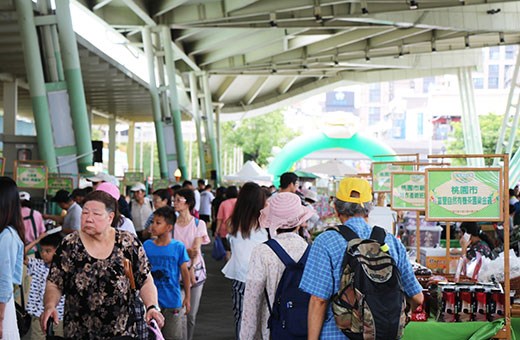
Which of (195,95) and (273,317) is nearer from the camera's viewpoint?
A: (273,317)

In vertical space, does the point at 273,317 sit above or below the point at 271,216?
below

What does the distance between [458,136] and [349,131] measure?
112 feet

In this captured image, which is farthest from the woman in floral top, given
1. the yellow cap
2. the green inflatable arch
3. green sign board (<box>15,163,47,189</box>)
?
the green inflatable arch

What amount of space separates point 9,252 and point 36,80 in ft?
41.3

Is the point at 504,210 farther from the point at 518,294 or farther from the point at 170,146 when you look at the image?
the point at 170,146

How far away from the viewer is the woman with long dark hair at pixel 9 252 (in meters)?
5.52

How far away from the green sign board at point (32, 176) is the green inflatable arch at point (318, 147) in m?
35.5

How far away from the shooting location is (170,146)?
34.1 m

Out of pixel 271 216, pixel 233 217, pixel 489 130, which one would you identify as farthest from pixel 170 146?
pixel 489 130

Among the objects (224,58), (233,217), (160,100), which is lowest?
(233,217)

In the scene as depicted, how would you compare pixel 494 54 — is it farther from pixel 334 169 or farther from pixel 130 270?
pixel 130 270

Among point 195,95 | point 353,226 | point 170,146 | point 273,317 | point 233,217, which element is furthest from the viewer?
point 195,95

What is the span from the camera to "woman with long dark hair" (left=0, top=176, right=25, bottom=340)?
552 centimetres

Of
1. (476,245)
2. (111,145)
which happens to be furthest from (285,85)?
(476,245)
